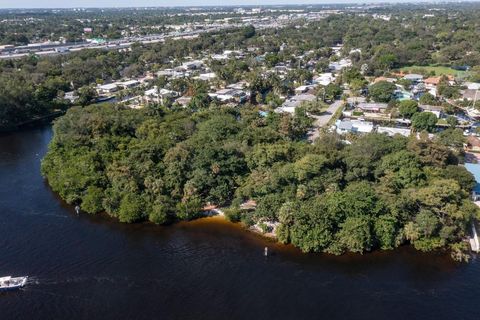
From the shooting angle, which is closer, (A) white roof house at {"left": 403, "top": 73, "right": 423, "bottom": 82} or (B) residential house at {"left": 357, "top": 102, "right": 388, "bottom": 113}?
(B) residential house at {"left": 357, "top": 102, "right": 388, "bottom": 113}

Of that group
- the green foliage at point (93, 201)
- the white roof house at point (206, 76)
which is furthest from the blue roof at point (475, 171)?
the white roof house at point (206, 76)

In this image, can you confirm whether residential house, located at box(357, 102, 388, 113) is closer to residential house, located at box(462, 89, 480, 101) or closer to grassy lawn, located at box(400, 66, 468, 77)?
residential house, located at box(462, 89, 480, 101)

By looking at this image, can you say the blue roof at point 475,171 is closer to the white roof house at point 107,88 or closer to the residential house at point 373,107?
the residential house at point 373,107

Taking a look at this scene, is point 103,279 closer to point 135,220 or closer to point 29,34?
point 135,220

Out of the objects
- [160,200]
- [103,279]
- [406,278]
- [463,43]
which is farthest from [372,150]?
[463,43]

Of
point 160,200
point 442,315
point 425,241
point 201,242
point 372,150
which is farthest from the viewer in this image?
point 372,150

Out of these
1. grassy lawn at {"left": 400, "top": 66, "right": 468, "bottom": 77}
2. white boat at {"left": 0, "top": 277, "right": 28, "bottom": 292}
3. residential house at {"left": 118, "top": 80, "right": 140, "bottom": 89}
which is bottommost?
grassy lawn at {"left": 400, "top": 66, "right": 468, "bottom": 77}

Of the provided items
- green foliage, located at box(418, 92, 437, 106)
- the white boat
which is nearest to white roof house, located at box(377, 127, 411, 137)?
green foliage, located at box(418, 92, 437, 106)
